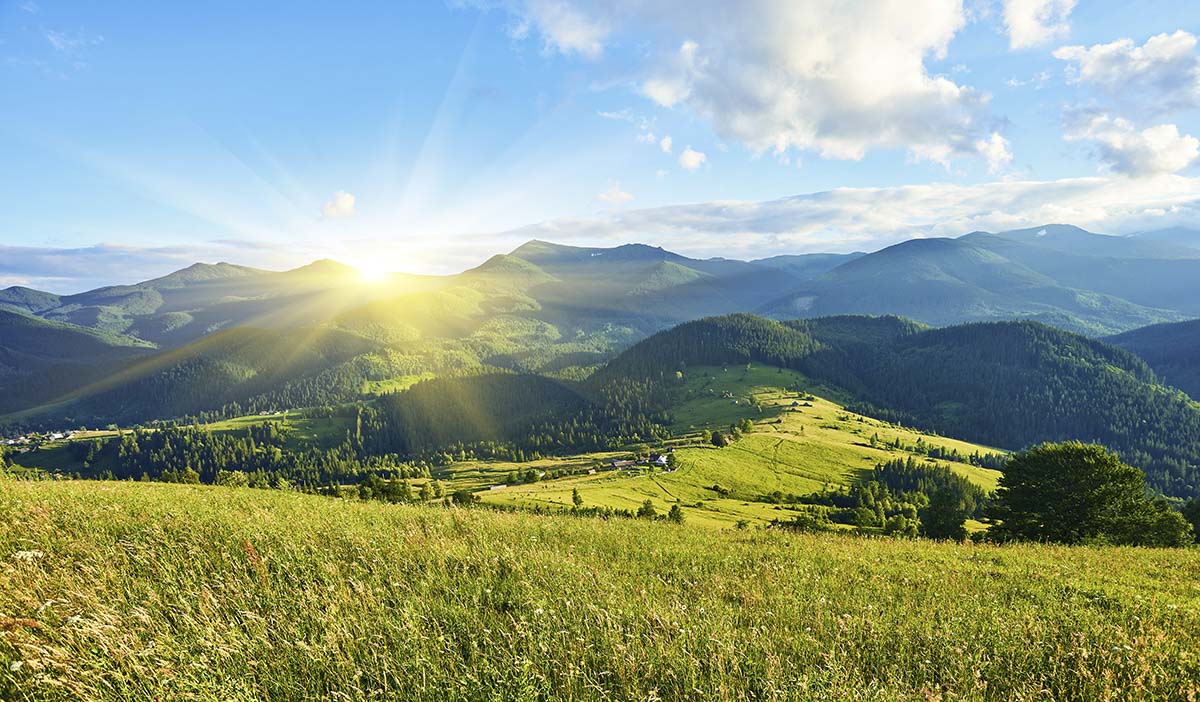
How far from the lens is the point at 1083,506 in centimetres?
4106

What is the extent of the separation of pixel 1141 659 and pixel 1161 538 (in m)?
55.3

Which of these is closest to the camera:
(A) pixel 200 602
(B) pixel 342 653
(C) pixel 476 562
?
(B) pixel 342 653

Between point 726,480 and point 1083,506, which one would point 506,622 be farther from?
point 726,480

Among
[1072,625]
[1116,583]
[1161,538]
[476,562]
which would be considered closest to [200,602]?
[476,562]

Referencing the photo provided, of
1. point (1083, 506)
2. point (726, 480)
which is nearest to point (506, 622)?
point (1083, 506)

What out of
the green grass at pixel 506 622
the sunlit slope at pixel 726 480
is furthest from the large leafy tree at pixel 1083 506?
the sunlit slope at pixel 726 480

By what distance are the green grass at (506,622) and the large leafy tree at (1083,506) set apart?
4049 cm

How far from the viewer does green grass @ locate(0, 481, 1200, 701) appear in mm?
5027

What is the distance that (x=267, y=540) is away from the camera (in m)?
8.91

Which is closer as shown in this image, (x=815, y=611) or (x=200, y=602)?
(x=200, y=602)

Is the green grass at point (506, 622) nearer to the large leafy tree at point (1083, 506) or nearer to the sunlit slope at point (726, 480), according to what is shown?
the large leafy tree at point (1083, 506)

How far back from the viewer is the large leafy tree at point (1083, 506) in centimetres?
4034

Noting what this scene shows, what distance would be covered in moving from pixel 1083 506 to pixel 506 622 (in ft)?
180

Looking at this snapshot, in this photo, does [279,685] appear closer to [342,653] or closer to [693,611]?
[342,653]
